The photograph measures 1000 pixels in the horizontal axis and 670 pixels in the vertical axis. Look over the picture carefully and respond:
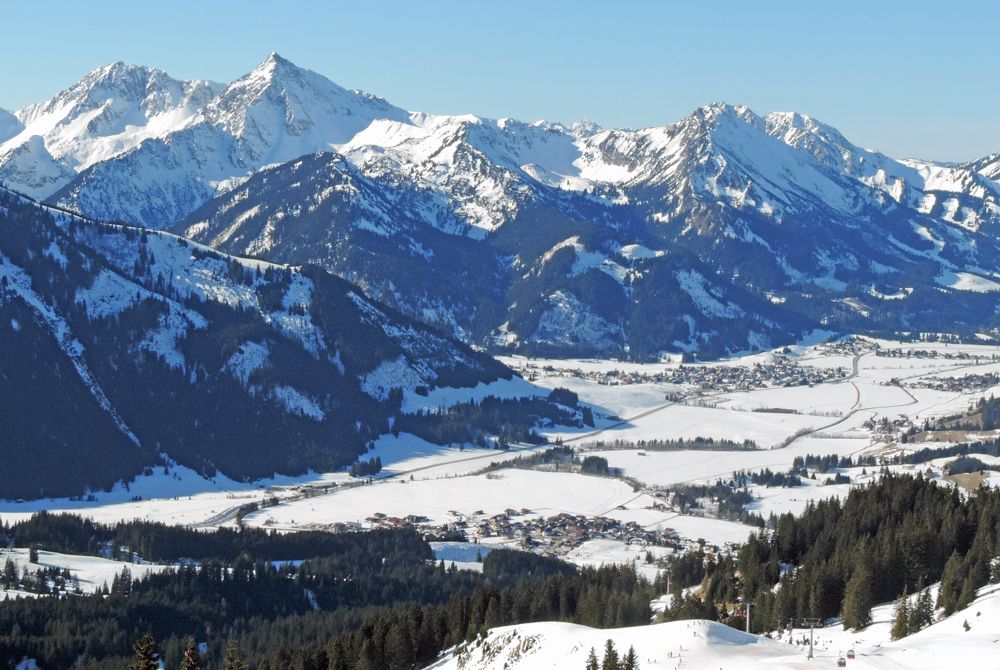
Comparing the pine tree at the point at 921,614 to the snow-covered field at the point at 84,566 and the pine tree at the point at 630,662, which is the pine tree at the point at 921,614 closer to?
the pine tree at the point at 630,662

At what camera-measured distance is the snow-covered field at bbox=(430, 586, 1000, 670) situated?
82562mm

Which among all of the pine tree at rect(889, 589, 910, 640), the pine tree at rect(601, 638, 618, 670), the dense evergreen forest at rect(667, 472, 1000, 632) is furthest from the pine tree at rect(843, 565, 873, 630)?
the pine tree at rect(601, 638, 618, 670)

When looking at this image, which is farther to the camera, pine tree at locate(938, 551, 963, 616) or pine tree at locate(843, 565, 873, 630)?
pine tree at locate(843, 565, 873, 630)

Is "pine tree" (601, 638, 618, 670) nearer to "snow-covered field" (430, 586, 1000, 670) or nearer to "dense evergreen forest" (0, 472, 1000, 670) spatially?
"snow-covered field" (430, 586, 1000, 670)

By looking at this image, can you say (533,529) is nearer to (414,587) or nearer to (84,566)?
(414,587)

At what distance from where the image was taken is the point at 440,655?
369 ft

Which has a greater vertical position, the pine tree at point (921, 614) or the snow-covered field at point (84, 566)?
the snow-covered field at point (84, 566)

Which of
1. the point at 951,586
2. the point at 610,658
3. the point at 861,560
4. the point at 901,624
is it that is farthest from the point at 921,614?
the point at 610,658

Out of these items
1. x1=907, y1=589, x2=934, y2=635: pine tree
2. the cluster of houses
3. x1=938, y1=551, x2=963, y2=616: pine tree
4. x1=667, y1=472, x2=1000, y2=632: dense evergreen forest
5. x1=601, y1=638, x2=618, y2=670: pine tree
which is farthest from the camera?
the cluster of houses

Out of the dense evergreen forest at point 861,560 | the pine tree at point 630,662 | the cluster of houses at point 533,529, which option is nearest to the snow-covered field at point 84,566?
the cluster of houses at point 533,529

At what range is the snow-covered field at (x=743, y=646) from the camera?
8256cm

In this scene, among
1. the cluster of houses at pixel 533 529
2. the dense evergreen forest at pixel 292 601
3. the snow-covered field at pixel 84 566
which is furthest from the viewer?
the cluster of houses at pixel 533 529

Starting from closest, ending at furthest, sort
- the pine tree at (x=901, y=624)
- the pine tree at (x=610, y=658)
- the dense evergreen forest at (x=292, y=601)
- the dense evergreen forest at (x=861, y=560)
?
the pine tree at (x=610, y=658)
the pine tree at (x=901, y=624)
the dense evergreen forest at (x=861, y=560)
the dense evergreen forest at (x=292, y=601)

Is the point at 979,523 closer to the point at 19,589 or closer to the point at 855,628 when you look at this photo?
the point at 855,628
